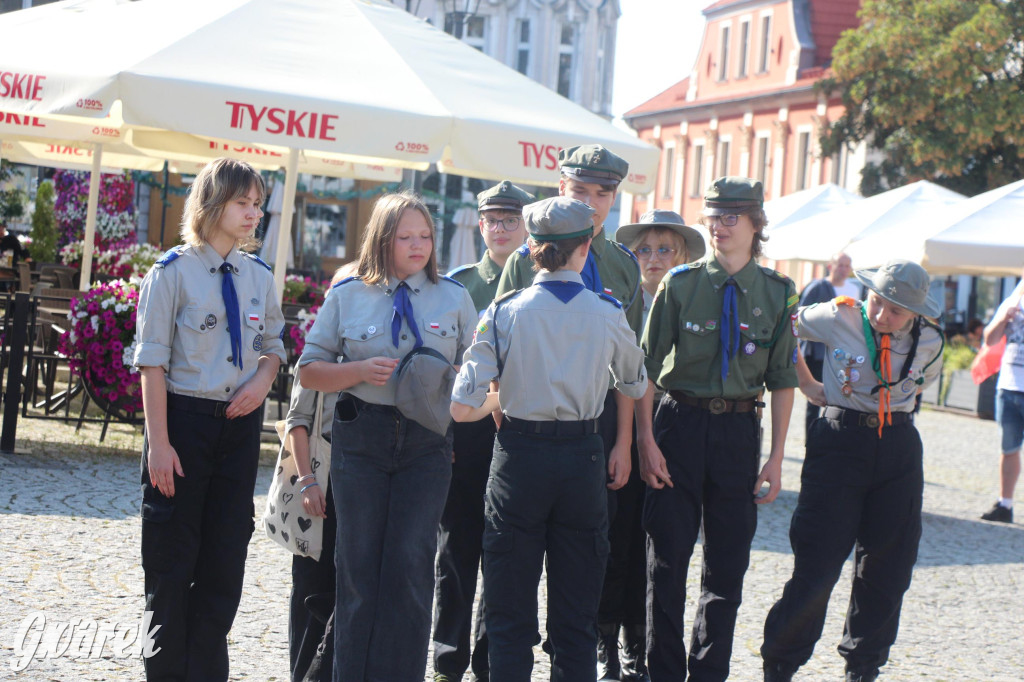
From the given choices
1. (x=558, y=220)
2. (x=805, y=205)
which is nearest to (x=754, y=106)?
(x=805, y=205)

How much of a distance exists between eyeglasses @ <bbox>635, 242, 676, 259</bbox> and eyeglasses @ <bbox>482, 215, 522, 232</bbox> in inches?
38.2

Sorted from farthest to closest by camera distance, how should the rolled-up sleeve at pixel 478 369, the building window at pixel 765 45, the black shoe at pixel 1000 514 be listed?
1. the building window at pixel 765 45
2. the black shoe at pixel 1000 514
3. the rolled-up sleeve at pixel 478 369

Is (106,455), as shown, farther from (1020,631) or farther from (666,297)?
(1020,631)

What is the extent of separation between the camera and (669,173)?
182 ft

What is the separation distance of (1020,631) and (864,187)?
29292mm

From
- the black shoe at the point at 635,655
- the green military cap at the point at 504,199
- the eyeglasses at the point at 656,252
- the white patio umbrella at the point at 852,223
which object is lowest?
the black shoe at the point at 635,655

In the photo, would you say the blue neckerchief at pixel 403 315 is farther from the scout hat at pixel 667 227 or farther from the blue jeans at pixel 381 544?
the scout hat at pixel 667 227

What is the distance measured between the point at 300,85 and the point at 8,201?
56.1ft

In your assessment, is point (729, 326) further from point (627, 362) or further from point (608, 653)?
point (608, 653)

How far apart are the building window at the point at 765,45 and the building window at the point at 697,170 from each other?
4940 mm

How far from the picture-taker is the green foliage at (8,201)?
23.3 m

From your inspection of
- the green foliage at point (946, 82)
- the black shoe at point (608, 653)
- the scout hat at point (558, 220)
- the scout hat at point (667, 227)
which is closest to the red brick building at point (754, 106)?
the green foliage at point (946, 82)

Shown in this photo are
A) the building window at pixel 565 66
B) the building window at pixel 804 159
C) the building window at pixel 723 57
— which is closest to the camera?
the building window at pixel 804 159

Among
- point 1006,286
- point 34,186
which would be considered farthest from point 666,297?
point 1006,286
